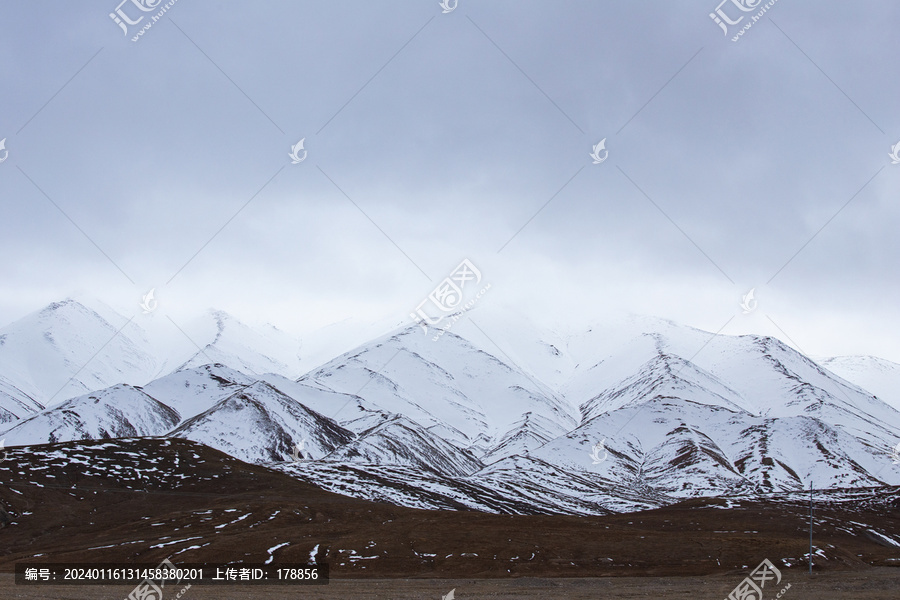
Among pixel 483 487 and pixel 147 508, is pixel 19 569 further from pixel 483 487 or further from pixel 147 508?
pixel 483 487

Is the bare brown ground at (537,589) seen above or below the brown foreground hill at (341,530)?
below

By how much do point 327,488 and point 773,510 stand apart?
306 ft

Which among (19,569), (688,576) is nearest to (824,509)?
(688,576)

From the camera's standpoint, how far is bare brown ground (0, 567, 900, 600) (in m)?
49.8

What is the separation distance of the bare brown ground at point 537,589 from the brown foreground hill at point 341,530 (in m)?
1.37

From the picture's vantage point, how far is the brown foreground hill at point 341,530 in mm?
74188

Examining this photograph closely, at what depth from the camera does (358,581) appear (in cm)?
6431

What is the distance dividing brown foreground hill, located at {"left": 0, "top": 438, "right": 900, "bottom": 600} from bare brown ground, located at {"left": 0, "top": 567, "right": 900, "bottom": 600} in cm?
137

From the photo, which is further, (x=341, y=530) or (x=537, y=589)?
(x=341, y=530)

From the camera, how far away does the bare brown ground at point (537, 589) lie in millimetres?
49784

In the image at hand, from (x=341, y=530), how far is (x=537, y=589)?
3770 centimetres

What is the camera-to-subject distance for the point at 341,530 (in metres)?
89.8

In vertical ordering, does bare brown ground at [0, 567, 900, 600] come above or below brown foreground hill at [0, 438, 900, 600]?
below

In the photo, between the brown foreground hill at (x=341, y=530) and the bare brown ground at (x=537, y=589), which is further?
the brown foreground hill at (x=341, y=530)
